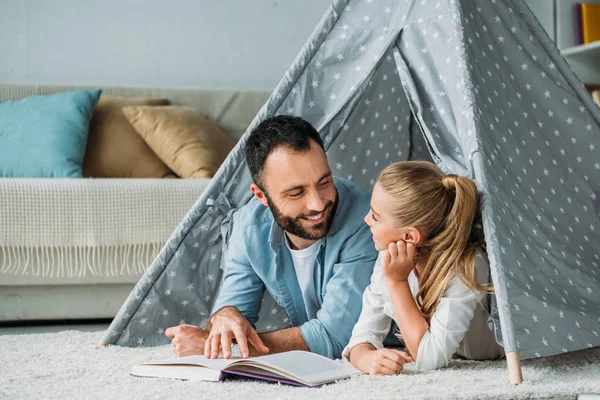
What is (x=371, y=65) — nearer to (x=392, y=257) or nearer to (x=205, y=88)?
(x=392, y=257)

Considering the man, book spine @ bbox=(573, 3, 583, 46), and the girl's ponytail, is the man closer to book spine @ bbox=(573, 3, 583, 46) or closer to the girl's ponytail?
the girl's ponytail

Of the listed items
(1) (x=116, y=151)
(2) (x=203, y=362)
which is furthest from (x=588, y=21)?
(2) (x=203, y=362)

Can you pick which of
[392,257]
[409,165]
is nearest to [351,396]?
[392,257]

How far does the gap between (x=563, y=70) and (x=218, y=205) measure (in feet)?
2.94

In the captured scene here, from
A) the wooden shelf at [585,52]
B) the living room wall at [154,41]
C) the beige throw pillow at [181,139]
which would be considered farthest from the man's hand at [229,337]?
the wooden shelf at [585,52]

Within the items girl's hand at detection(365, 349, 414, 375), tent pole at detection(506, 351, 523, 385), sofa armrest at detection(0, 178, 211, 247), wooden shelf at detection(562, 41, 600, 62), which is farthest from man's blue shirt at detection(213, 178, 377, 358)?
wooden shelf at detection(562, 41, 600, 62)

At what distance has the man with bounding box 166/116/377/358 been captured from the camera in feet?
5.62

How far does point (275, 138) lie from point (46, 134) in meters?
1.51

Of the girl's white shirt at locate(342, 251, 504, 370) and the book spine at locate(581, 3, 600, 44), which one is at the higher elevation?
the book spine at locate(581, 3, 600, 44)

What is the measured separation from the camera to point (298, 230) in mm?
1754

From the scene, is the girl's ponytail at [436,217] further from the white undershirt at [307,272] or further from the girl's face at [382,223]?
the white undershirt at [307,272]

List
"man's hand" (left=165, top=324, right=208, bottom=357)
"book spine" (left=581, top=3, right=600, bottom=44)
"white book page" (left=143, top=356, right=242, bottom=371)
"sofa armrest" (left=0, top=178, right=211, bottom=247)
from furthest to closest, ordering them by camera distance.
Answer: "book spine" (left=581, top=3, right=600, bottom=44) → "sofa armrest" (left=0, top=178, right=211, bottom=247) → "man's hand" (left=165, top=324, right=208, bottom=357) → "white book page" (left=143, top=356, right=242, bottom=371)

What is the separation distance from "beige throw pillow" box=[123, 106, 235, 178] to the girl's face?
1.47 meters

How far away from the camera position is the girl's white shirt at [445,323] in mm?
1502
